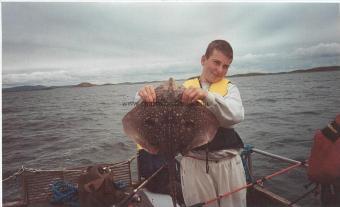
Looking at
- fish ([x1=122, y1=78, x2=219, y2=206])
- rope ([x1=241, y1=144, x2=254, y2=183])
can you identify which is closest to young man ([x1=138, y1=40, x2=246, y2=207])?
fish ([x1=122, y1=78, x2=219, y2=206])

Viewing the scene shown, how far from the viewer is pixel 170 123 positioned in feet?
5.97

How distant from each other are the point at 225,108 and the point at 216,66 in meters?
0.43

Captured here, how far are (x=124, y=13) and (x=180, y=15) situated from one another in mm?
599

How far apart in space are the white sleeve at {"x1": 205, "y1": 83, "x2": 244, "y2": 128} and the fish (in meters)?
0.07

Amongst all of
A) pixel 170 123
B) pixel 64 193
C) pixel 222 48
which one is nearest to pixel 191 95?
pixel 170 123

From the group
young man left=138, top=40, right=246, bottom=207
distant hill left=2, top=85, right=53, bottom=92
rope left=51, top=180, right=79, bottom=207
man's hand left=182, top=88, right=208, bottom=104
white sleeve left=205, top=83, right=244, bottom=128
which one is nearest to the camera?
man's hand left=182, top=88, right=208, bottom=104

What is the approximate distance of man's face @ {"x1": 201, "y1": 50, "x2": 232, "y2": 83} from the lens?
7.34 feet

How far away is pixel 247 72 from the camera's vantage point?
4000 millimetres

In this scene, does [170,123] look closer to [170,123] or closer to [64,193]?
[170,123]

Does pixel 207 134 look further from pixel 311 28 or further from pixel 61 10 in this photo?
pixel 311 28

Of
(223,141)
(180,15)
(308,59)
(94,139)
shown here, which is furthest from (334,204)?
(94,139)

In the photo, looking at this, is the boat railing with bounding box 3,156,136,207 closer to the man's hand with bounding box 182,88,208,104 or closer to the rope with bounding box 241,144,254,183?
the rope with bounding box 241,144,254,183

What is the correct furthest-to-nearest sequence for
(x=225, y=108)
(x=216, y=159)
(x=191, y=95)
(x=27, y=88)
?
(x=27, y=88), (x=216, y=159), (x=225, y=108), (x=191, y=95)

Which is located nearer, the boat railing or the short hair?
the short hair
